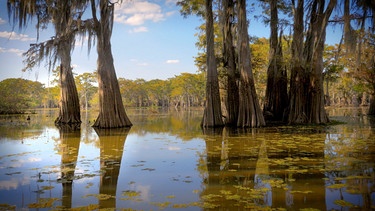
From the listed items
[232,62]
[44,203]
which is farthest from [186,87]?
[44,203]

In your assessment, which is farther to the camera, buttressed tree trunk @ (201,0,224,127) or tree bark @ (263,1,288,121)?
tree bark @ (263,1,288,121)

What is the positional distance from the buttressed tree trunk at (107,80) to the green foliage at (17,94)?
83.4 ft

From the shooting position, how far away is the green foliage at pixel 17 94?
112 ft

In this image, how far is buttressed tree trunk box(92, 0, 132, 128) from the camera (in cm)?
1417

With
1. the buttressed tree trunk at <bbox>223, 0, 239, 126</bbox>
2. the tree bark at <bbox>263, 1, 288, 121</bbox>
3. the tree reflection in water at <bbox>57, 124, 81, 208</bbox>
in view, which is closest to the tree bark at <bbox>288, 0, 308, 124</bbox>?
the tree bark at <bbox>263, 1, 288, 121</bbox>

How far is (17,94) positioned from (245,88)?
39.8 metres

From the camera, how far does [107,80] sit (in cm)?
1438

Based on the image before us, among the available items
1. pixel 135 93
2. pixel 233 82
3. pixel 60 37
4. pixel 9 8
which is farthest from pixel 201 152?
pixel 135 93

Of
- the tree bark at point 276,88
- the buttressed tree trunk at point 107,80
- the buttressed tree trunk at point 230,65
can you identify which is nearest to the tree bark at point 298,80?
the tree bark at point 276,88

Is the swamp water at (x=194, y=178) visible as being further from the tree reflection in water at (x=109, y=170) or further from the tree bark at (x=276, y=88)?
the tree bark at (x=276, y=88)

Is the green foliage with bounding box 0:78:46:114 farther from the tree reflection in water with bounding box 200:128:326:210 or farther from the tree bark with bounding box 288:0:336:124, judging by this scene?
the tree reflection in water with bounding box 200:128:326:210

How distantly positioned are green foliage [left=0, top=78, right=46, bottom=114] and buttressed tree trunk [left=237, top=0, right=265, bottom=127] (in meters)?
30.9

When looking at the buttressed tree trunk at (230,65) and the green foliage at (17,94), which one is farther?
the green foliage at (17,94)

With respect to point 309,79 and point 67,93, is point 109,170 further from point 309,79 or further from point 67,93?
point 67,93
